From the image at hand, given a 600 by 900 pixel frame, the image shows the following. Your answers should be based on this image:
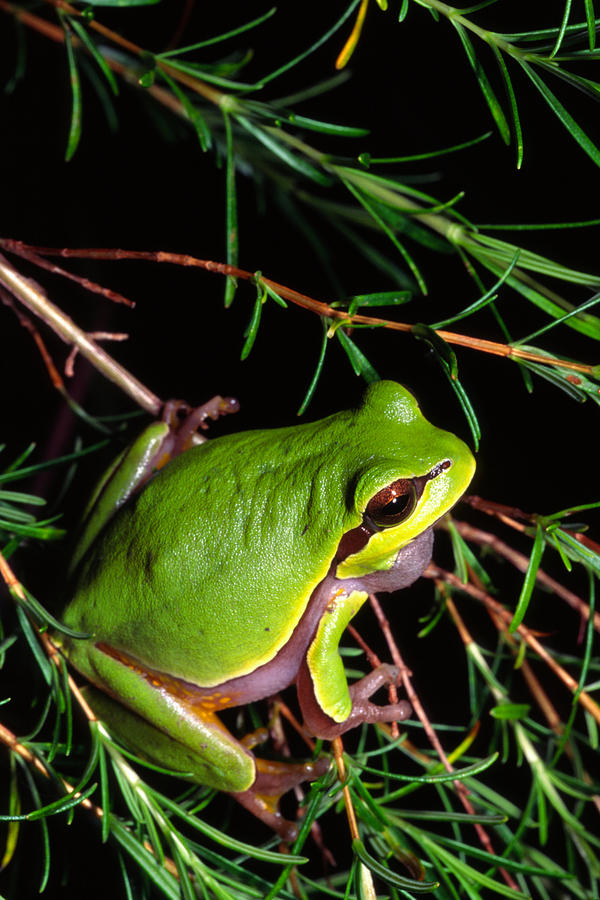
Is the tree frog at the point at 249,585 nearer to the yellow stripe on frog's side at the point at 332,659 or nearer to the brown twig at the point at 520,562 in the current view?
the yellow stripe on frog's side at the point at 332,659

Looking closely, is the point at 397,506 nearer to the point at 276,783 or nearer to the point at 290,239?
the point at 276,783

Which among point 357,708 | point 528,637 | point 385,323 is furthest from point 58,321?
point 528,637

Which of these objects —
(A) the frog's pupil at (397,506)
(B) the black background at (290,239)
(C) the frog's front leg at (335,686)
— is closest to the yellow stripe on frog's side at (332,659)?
(C) the frog's front leg at (335,686)

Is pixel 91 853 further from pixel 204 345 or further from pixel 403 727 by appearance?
pixel 204 345

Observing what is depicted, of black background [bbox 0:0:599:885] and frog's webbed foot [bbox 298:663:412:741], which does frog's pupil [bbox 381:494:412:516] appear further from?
black background [bbox 0:0:599:885]

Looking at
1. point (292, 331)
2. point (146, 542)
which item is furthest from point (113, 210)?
point (146, 542)
